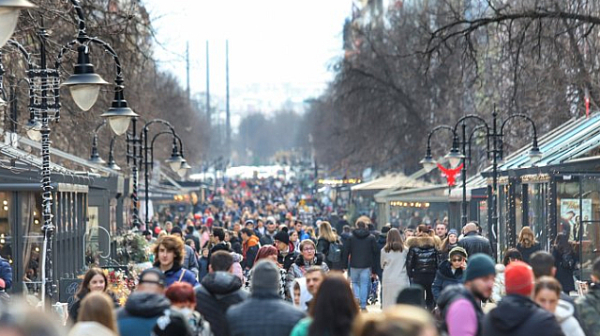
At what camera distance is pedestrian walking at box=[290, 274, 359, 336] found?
9320 mm

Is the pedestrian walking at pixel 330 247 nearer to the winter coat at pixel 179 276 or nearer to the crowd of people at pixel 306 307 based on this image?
the crowd of people at pixel 306 307

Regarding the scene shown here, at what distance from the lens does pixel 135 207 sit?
124 ft

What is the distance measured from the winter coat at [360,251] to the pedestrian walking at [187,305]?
13.5 metres

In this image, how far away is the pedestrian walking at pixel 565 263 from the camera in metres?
26.4

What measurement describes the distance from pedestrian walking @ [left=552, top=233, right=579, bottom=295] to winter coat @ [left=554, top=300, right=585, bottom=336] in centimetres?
1464

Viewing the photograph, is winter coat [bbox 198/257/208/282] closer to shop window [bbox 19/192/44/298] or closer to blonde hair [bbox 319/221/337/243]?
blonde hair [bbox 319/221/337/243]

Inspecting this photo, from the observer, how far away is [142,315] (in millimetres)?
10906

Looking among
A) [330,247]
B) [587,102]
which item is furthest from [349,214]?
[330,247]

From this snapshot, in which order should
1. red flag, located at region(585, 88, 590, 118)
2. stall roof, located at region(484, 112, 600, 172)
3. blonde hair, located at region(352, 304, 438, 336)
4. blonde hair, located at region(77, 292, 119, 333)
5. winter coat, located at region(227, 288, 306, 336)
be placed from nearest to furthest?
1. blonde hair, located at region(352, 304, 438, 336)
2. blonde hair, located at region(77, 292, 119, 333)
3. winter coat, located at region(227, 288, 306, 336)
4. stall roof, located at region(484, 112, 600, 172)
5. red flag, located at region(585, 88, 590, 118)

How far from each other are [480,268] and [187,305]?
2.04m

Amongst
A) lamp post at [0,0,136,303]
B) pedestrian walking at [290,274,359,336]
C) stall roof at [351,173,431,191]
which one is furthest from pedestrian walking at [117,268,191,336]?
stall roof at [351,173,431,191]

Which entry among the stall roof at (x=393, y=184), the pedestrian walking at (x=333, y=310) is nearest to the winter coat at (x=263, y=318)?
the pedestrian walking at (x=333, y=310)

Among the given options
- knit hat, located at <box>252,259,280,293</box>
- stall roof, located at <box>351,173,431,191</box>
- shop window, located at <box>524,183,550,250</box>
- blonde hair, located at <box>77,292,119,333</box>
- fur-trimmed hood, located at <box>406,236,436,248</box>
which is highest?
stall roof, located at <box>351,173,431,191</box>

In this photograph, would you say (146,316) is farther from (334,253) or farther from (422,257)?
(334,253)
